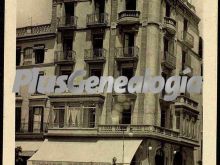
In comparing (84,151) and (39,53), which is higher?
(39,53)

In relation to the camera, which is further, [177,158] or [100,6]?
[100,6]

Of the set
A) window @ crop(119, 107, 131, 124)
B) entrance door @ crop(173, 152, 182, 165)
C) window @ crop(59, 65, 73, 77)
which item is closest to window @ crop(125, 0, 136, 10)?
window @ crop(59, 65, 73, 77)

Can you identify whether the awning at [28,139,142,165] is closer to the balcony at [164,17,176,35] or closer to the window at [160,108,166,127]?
the window at [160,108,166,127]

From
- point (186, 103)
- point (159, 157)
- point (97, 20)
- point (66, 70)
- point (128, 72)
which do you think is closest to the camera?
point (186, 103)

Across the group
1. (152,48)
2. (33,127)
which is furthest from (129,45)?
(33,127)

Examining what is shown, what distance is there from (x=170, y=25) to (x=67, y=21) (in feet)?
2.88

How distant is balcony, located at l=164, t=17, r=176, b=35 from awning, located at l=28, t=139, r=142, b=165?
2.86 feet

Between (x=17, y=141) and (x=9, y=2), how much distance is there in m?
1.12

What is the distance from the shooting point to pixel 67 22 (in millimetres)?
4500

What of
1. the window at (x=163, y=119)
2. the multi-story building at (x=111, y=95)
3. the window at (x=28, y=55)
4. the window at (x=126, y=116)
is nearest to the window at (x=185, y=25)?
the multi-story building at (x=111, y=95)

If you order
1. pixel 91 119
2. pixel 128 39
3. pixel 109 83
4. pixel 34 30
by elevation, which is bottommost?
pixel 91 119

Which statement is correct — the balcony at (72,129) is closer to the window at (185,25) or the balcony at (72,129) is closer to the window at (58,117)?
the window at (58,117)

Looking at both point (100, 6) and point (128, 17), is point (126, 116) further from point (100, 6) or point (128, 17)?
point (100, 6)

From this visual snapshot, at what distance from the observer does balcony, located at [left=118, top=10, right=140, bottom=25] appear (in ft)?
14.0
